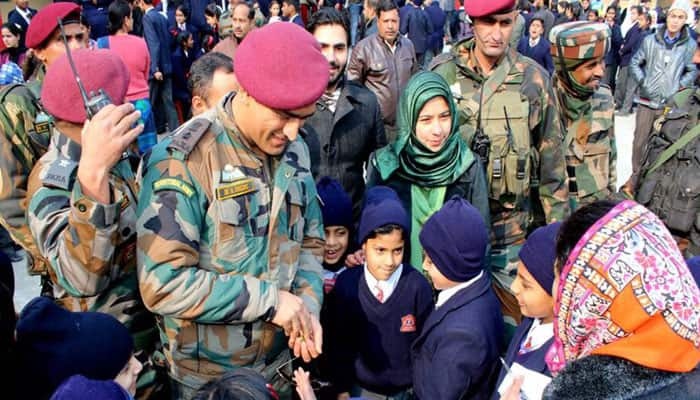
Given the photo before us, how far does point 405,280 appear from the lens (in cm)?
271

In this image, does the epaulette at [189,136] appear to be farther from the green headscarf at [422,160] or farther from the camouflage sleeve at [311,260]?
the green headscarf at [422,160]

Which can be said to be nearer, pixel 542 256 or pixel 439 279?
pixel 542 256

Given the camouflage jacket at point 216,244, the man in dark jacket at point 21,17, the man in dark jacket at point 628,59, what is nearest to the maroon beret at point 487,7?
the camouflage jacket at point 216,244

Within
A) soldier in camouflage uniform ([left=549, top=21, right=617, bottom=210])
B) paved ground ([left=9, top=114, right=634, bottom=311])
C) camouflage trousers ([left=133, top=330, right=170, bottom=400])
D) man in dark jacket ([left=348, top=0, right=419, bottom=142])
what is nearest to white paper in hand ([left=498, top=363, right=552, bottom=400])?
camouflage trousers ([left=133, top=330, right=170, bottom=400])

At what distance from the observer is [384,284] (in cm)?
270

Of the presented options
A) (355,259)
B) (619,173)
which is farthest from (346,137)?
(619,173)

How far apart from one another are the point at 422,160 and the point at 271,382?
1417mm

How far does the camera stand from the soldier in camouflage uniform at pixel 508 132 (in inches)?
124

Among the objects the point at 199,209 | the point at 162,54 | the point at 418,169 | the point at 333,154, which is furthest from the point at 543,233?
the point at 162,54

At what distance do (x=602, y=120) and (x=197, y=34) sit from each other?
28.7ft

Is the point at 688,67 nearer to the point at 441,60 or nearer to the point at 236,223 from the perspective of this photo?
the point at 441,60

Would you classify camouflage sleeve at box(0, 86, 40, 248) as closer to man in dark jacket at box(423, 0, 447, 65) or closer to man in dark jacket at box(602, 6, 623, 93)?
man in dark jacket at box(423, 0, 447, 65)

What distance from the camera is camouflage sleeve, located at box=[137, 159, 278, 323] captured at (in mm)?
1724

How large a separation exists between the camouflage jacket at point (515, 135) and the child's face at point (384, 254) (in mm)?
767
